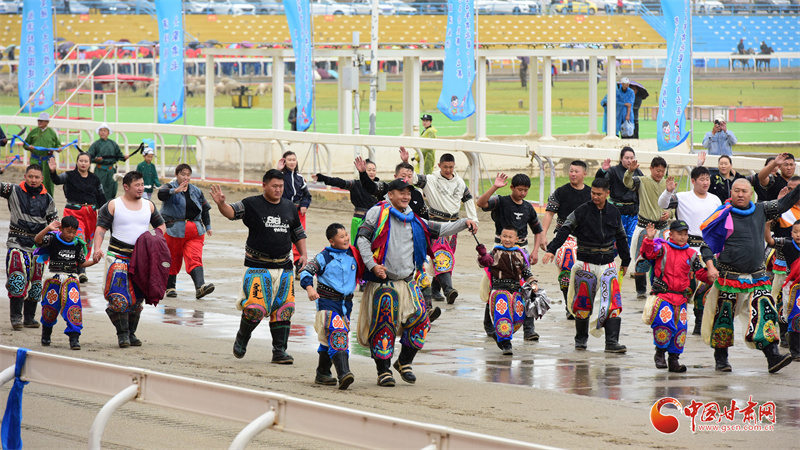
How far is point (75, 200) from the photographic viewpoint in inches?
582

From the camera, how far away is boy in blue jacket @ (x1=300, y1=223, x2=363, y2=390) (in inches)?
349

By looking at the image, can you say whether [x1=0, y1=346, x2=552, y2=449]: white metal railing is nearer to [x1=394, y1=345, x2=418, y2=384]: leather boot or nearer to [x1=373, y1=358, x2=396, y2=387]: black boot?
[x1=373, y1=358, x2=396, y2=387]: black boot

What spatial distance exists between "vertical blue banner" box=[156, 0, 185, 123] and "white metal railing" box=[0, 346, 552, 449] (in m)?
19.7

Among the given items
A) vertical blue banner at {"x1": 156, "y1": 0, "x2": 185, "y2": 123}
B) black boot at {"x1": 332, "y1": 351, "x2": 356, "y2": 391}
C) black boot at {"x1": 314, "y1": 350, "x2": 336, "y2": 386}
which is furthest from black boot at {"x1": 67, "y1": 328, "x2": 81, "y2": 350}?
vertical blue banner at {"x1": 156, "y1": 0, "x2": 185, "y2": 123}

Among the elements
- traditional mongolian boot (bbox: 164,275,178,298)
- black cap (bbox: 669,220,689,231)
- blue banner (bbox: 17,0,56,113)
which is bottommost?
traditional mongolian boot (bbox: 164,275,178,298)

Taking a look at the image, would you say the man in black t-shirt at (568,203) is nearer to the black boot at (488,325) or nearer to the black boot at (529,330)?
the black boot at (529,330)

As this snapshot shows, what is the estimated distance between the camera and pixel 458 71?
894 inches

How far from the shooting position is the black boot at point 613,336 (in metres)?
10.9

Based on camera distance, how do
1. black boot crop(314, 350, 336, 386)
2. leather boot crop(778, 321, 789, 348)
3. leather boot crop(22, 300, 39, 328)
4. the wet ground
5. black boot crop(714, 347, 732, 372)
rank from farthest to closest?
leather boot crop(22, 300, 39, 328) < leather boot crop(778, 321, 789, 348) < black boot crop(714, 347, 732, 372) < black boot crop(314, 350, 336, 386) < the wet ground

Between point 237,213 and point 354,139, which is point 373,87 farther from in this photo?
point 237,213

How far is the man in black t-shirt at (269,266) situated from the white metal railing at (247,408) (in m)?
3.47

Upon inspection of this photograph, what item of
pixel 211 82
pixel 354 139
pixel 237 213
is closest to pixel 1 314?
pixel 237 213

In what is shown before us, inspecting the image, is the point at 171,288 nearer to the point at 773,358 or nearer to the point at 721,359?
the point at 721,359

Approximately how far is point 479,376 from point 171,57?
17645 mm
